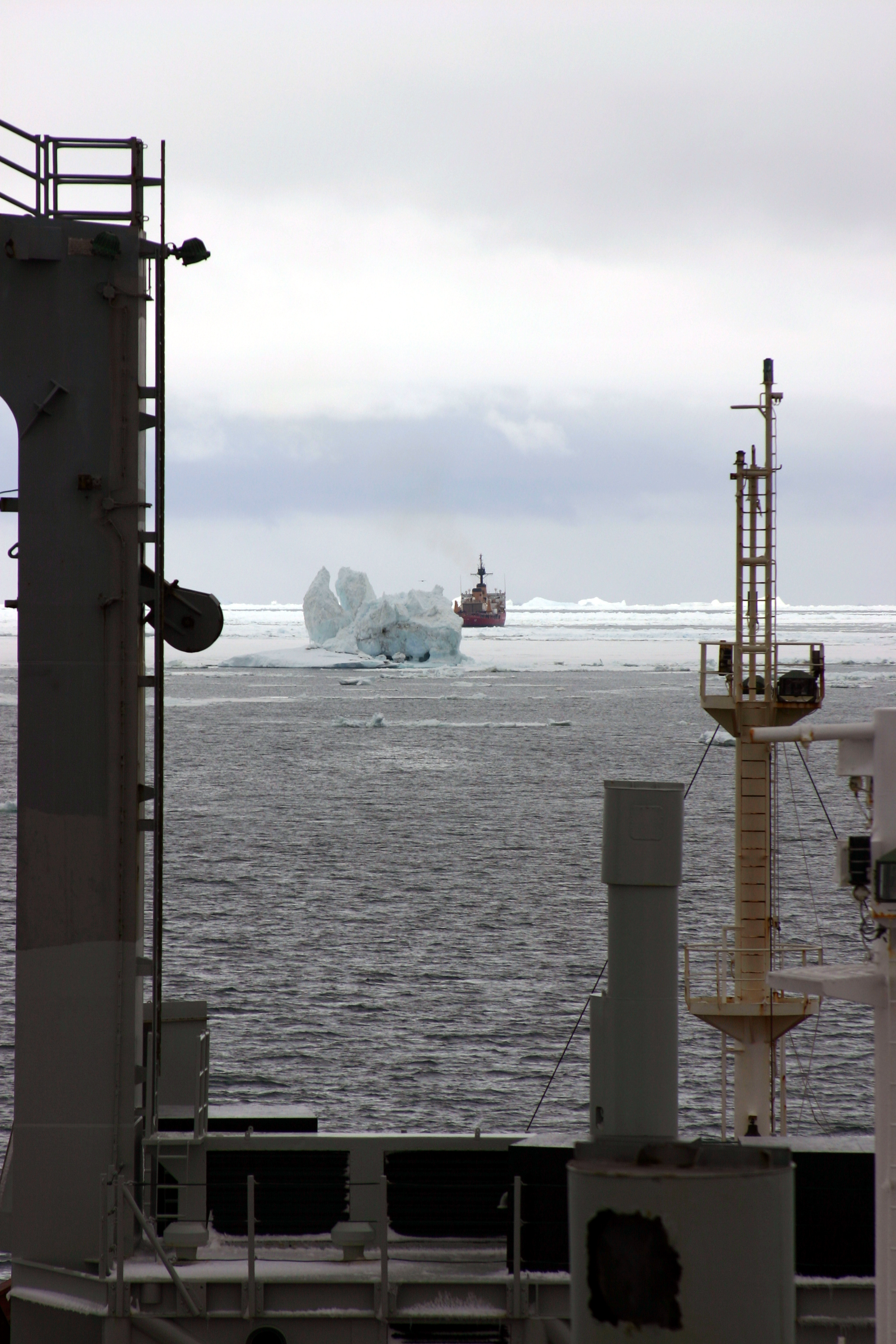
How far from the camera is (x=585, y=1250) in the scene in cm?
566

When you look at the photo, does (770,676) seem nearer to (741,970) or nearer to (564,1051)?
(741,970)

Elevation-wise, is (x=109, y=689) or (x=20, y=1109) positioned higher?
(x=109, y=689)

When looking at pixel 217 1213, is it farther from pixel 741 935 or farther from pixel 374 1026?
pixel 374 1026

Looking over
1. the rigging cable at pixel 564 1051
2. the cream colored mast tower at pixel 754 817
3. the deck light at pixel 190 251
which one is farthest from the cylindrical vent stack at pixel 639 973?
the rigging cable at pixel 564 1051

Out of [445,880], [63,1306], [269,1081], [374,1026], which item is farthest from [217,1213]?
[445,880]

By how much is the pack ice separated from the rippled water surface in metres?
34.9

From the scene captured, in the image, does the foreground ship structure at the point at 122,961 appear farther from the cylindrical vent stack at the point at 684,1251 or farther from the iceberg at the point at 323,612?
the iceberg at the point at 323,612

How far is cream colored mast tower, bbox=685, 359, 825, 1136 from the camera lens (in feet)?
55.0

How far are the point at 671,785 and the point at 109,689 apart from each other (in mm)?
3709

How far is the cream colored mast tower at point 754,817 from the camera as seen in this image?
16.8 meters

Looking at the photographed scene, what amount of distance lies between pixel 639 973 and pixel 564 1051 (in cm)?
1740

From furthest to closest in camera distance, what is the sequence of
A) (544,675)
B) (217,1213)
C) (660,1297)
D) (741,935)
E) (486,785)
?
1. (544,675)
2. (486,785)
3. (741,935)
4. (217,1213)
5. (660,1297)

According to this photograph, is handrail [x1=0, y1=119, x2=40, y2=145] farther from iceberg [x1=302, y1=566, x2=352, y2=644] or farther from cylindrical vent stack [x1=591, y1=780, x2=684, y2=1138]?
iceberg [x1=302, y1=566, x2=352, y2=644]

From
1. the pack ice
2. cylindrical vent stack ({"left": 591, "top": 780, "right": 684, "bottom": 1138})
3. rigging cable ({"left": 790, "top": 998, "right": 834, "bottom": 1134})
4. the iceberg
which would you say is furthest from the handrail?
the iceberg
